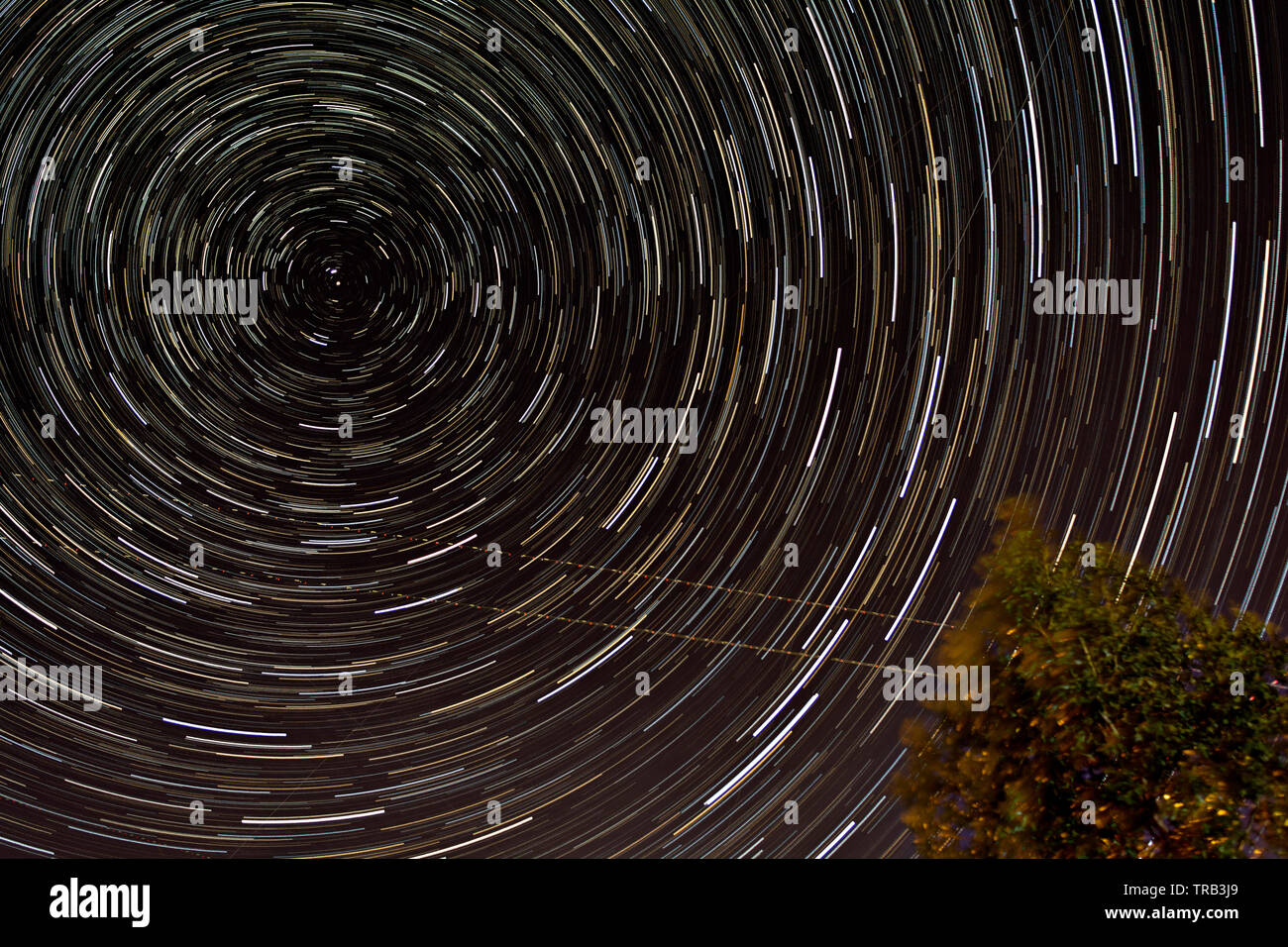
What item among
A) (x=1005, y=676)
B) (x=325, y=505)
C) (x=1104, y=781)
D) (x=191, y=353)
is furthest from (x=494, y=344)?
(x=1104, y=781)

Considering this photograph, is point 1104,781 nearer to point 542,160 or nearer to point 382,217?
point 542,160
